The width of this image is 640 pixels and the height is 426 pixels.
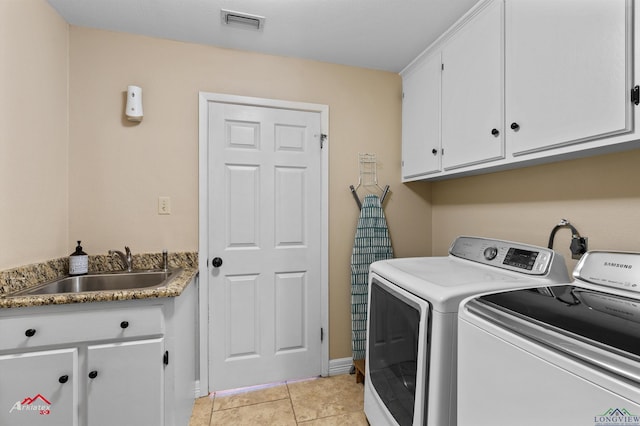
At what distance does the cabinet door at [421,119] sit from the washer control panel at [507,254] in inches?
21.4

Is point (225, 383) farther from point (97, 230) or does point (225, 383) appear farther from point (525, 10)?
point (525, 10)

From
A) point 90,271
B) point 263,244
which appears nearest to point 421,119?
point 263,244

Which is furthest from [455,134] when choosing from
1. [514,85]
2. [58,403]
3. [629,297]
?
[58,403]

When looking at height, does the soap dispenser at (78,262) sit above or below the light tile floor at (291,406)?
above

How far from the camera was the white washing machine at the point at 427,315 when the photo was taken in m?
1.11

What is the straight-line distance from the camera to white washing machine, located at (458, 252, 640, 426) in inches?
24.4

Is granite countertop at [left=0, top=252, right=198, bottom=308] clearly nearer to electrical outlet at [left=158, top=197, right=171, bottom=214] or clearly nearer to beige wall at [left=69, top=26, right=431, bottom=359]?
beige wall at [left=69, top=26, right=431, bottom=359]

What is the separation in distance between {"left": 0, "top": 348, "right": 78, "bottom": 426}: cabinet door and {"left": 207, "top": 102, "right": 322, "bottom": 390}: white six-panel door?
0.80m

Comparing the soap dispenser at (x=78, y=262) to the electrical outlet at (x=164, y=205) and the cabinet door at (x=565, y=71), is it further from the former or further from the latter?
the cabinet door at (x=565, y=71)

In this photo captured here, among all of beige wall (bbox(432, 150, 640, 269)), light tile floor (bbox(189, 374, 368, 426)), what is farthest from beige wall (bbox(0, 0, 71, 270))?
beige wall (bbox(432, 150, 640, 269))

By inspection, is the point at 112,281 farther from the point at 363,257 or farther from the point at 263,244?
the point at 363,257

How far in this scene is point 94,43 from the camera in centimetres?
187

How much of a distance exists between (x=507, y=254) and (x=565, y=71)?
82 cm

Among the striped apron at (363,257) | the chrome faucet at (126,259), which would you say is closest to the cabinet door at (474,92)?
the striped apron at (363,257)
